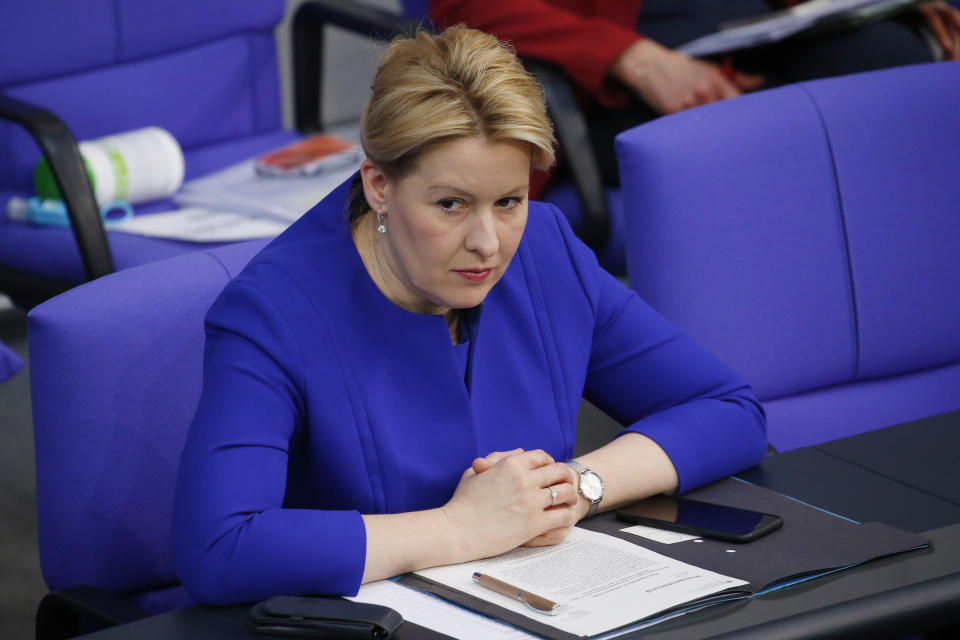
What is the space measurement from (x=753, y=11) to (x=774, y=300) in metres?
1.23

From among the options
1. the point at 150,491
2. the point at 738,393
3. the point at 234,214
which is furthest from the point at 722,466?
the point at 234,214

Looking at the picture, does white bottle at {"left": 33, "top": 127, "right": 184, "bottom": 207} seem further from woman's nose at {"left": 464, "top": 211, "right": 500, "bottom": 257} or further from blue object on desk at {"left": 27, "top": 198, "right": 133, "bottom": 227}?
woman's nose at {"left": 464, "top": 211, "right": 500, "bottom": 257}

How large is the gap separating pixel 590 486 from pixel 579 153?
4.45 feet

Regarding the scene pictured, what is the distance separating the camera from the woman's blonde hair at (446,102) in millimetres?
1307

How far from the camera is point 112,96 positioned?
3.00 m

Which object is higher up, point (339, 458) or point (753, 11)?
point (753, 11)

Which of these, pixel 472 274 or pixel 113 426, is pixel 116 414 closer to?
pixel 113 426

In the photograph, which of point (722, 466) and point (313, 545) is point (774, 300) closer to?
point (722, 466)

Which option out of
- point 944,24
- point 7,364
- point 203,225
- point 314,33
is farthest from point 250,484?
point 944,24

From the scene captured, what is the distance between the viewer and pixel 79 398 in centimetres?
143

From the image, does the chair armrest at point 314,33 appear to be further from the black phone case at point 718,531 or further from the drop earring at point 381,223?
the black phone case at point 718,531

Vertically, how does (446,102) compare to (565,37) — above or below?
below

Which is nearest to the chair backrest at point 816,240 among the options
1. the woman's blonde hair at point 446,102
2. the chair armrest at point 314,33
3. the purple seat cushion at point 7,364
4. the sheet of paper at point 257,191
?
the woman's blonde hair at point 446,102

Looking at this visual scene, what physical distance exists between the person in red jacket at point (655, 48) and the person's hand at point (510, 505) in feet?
4.96
